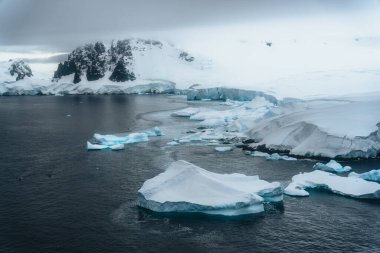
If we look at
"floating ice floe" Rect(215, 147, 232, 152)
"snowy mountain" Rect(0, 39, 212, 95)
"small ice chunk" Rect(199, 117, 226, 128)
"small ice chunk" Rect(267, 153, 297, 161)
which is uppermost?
"snowy mountain" Rect(0, 39, 212, 95)

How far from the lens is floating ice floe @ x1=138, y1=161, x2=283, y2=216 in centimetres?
3083

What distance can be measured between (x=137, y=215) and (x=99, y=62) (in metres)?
165

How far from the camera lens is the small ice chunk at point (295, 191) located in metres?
35.1

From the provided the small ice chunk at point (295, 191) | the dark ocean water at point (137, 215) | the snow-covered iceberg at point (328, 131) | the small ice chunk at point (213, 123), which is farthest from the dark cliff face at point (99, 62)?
the small ice chunk at point (295, 191)

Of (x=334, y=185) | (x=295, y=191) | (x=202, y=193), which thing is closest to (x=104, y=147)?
(x=202, y=193)

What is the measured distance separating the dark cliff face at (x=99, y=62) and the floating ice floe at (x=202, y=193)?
485ft

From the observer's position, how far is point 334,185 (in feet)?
119

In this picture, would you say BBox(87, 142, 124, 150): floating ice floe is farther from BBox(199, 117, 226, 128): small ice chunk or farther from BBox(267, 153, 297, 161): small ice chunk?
BBox(199, 117, 226, 128): small ice chunk

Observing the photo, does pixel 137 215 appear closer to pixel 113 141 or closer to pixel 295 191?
pixel 295 191

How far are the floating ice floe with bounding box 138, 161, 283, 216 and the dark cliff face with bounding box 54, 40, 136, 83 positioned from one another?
14780 centimetres

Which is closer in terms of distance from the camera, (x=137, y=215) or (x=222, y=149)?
(x=137, y=215)

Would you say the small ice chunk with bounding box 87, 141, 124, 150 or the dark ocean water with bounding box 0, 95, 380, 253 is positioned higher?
the small ice chunk with bounding box 87, 141, 124, 150

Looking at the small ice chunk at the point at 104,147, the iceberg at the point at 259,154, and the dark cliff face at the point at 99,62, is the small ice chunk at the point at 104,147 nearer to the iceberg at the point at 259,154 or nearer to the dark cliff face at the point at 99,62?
the iceberg at the point at 259,154

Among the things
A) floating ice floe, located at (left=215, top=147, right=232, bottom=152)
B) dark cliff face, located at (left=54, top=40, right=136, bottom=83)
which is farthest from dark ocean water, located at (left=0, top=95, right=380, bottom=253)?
dark cliff face, located at (left=54, top=40, right=136, bottom=83)
